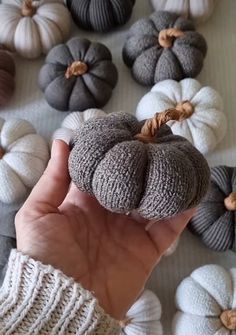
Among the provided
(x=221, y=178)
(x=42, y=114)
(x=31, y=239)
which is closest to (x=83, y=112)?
(x=42, y=114)

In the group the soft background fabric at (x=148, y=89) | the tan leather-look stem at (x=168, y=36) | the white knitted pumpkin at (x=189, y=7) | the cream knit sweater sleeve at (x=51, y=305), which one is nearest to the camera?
the cream knit sweater sleeve at (x=51, y=305)

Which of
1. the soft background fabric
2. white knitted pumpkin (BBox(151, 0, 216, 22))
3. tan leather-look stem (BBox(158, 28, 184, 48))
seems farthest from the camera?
white knitted pumpkin (BBox(151, 0, 216, 22))

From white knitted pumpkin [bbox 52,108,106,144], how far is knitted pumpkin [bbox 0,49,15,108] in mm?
170

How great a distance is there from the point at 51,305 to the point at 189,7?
904 millimetres

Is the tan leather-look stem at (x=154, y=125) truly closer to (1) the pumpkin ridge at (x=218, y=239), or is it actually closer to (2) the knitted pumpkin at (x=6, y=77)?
(1) the pumpkin ridge at (x=218, y=239)

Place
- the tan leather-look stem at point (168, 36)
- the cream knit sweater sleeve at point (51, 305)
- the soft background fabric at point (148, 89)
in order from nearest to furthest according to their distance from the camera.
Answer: the cream knit sweater sleeve at point (51, 305), the soft background fabric at point (148, 89), the tan leather-look stem at point (168, 36)

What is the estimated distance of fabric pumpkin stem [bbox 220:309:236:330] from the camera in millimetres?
888

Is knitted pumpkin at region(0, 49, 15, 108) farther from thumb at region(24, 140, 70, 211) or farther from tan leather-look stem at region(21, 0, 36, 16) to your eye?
thumb at region(24, 140, 70, 211)

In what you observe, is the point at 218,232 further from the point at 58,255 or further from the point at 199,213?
the point at 58,255

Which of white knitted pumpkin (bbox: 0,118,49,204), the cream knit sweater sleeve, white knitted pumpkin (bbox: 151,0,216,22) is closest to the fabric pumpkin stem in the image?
the cream knit sweater sleeve

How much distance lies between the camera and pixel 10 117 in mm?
1174

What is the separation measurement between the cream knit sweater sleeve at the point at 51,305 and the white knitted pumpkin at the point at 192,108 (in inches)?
20.5

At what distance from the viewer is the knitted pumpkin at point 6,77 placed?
1.14 meters

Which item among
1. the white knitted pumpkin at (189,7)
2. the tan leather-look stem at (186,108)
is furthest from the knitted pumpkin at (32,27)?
the tan leather-look stem at (186,108)
